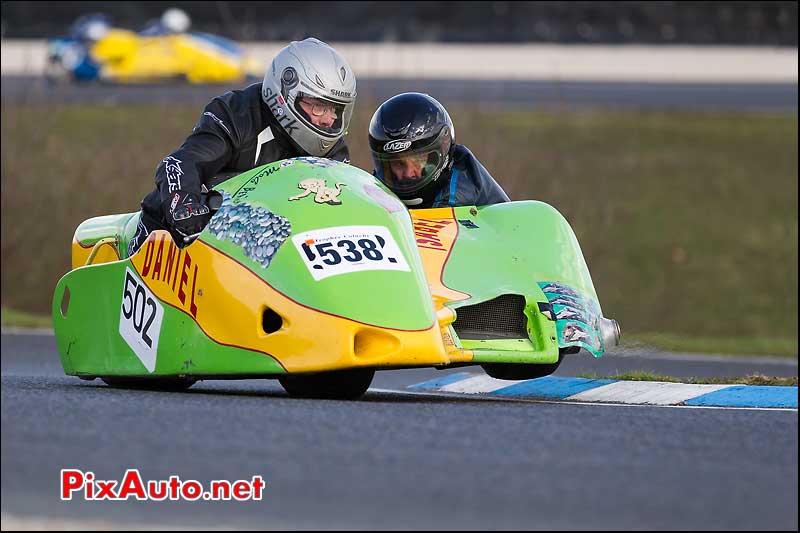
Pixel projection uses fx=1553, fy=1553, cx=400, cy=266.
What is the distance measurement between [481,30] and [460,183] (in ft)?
60.7

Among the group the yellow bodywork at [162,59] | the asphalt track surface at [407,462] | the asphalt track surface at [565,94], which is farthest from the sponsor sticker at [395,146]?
the yellow bodywork at [162,59]

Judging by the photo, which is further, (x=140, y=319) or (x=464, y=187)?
(x=464, y=187)

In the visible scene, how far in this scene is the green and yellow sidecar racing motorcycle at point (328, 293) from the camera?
224 inches

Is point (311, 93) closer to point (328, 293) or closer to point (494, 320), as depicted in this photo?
point (494, 320)

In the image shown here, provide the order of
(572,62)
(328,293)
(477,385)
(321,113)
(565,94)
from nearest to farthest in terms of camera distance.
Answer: (328,293)
(321,113)
(477,385)
(565,94)
(572,62)

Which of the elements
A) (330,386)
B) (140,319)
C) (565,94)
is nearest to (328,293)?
(330,386)

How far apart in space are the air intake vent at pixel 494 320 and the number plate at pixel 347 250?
64cm

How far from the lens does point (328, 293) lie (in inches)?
223

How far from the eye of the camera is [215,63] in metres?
26.2

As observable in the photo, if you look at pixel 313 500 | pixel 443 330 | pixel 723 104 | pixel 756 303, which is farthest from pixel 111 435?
pixel 723 104

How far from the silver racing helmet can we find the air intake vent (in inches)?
47.1

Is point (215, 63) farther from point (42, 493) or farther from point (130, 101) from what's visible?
point (42, 493)

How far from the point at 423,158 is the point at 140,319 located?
60.3 inches

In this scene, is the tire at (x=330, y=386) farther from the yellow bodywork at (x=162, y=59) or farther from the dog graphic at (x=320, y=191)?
the yellow bodywork at (x=162, y=59)
